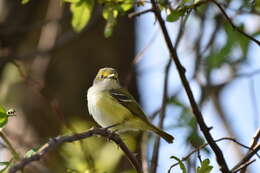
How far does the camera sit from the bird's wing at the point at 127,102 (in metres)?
4.21

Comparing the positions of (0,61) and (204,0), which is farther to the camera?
(0,61)

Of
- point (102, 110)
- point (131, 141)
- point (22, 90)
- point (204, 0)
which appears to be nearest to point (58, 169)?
point (131, 141)

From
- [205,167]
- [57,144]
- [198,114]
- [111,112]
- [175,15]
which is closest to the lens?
[57,144]

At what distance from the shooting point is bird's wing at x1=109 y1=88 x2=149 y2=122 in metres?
4.21

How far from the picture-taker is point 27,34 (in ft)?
22.5

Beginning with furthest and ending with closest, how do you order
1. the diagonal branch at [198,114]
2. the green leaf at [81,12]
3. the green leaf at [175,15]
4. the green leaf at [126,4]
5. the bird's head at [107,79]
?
the bird's head at [107,79] → the green leaf at [81,12] → the green leaf at [126,4] → the green leaf at [175,15] → the diagonal branch at [198,114]

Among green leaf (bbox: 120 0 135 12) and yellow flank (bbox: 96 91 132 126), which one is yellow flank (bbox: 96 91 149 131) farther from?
green leaf (bbox: 120 0 135 12)

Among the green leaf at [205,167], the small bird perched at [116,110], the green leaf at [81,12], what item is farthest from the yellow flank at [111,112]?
the green leaf at [205,167]

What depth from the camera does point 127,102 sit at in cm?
438

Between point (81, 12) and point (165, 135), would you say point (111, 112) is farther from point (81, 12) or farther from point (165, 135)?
point (81, 12)

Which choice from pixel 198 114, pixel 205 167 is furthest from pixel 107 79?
pixel 205 167

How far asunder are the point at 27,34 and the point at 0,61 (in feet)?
5.65

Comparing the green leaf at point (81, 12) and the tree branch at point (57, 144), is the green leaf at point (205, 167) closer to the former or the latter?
the tree branch at point (57, 144)

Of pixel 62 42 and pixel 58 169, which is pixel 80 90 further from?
pixel 58 169
